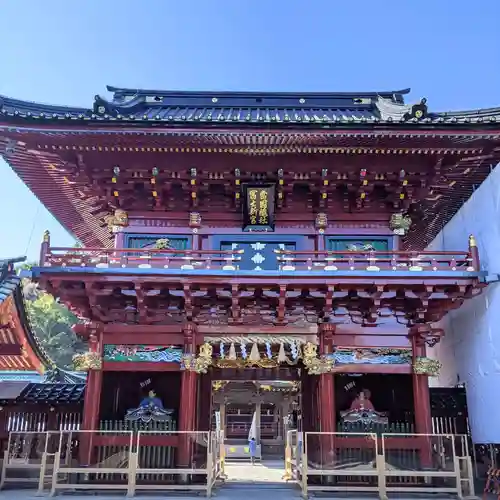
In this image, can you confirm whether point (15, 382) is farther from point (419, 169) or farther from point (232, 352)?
point (419, 169)

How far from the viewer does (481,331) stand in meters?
13.3

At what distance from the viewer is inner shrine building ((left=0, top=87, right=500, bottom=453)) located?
476 inches

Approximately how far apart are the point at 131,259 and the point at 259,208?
3.61 metres

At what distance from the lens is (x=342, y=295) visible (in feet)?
41.1

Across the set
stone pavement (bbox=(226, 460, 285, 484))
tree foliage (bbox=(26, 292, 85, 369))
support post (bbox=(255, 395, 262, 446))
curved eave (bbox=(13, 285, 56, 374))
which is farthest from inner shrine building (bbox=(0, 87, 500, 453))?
tree foliage (bbox=(26, 292, 85, 369))

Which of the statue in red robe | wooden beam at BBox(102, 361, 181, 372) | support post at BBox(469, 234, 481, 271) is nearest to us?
support post at BBox(469, 234, 481, 271)

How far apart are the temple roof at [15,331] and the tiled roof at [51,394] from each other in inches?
46.1

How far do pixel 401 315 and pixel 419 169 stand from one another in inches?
150

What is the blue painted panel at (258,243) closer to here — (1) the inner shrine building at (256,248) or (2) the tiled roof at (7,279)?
(1) the inner shrine building at (256,248)

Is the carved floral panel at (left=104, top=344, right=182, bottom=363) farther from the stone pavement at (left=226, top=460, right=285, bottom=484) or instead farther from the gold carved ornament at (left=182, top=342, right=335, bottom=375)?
the stone pavement at (left=226, top=460, right=285, bottom=484)

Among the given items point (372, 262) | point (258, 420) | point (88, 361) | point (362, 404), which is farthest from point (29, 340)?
point (258, 420)

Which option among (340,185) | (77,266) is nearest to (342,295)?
(340,185)

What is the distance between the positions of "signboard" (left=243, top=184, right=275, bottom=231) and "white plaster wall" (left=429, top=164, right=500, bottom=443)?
5.72 m

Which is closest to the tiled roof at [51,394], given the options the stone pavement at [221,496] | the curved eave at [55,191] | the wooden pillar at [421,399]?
the stone pavement at [221,496]
